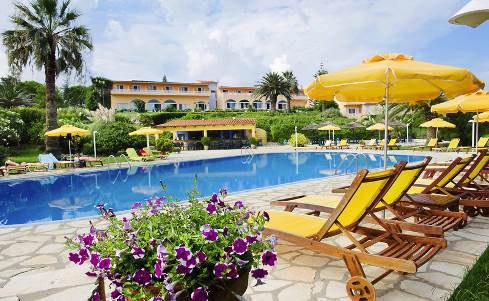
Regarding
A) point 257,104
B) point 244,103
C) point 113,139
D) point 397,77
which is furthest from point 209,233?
point 257,104

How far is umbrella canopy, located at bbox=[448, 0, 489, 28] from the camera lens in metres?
2.66

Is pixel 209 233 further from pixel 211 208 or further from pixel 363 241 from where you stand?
pixel 363 241

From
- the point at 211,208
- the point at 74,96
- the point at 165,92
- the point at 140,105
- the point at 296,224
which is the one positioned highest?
the point at 74,96

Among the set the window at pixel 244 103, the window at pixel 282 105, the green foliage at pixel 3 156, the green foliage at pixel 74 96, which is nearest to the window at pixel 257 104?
the window at pixel 244 103

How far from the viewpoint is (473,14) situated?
9.23 feet

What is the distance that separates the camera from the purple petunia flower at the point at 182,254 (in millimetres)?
1565

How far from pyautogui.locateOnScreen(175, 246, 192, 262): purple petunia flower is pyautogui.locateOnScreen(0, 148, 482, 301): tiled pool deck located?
153cm

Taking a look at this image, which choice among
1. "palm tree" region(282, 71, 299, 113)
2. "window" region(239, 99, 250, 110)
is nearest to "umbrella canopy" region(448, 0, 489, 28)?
"palm tree" region(282, 71, 299, 113)

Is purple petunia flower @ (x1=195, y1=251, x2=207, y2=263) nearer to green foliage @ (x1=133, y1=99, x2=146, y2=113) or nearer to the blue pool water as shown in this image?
the blue pool water

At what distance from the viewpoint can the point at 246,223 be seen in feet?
6.36

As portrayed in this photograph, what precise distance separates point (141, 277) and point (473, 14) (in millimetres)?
3097

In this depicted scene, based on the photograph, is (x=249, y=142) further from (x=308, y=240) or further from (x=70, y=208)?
(x=308, y=240)

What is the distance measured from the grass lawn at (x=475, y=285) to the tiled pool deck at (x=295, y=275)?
0.07 meters

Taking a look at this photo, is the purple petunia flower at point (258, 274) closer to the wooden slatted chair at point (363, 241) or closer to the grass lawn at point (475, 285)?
the wooden slatted chair at point (363, 241)
